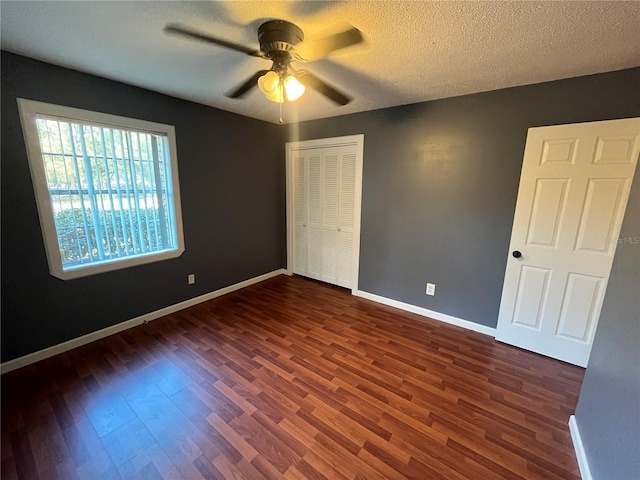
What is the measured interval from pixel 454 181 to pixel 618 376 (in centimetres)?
188

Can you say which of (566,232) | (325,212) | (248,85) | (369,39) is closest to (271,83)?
(248,85)

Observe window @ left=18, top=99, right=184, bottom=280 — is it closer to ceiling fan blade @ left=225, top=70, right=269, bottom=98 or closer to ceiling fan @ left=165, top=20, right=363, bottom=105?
ceiling fan blade @ left=225, top=70, right=269, bottom=98

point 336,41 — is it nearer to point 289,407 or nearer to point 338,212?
point 289,407

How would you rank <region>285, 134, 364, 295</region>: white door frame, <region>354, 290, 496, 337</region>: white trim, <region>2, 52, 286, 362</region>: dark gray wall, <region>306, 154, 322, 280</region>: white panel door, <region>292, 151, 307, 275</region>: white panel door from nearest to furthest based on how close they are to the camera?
1. <region>2, 52, 286, 362</region>: dark gray wall
2. <region>354, 290, 496, 337</region>: white trim
3. <region>285, 134, 364, 295</region>: white door frame
4. <region>306, 154, 322, 280</region>: white panel door
5. <region>292, 151, 307, 275</region>: white panel door

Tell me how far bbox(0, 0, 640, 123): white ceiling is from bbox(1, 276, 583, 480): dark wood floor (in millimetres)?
2329

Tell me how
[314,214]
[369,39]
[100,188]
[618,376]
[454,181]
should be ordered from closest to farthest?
1. [618,376]
2. [369,39]
3. [100,188]
4. [454,181]
5. [314,214]

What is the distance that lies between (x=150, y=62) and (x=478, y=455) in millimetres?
3343

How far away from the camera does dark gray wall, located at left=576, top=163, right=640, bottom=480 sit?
1.06m

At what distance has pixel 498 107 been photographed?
2.31m

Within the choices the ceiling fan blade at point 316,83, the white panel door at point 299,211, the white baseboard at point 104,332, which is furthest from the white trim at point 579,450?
the white baseboard at point 104,332

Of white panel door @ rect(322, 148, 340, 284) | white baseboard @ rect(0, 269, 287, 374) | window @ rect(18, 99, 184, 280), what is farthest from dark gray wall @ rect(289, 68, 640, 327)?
window @ rect(18, 99, 184, 280)

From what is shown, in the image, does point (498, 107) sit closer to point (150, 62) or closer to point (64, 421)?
point (150, 62)

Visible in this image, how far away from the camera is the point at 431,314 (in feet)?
9.64

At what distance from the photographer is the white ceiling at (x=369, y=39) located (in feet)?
4.24
